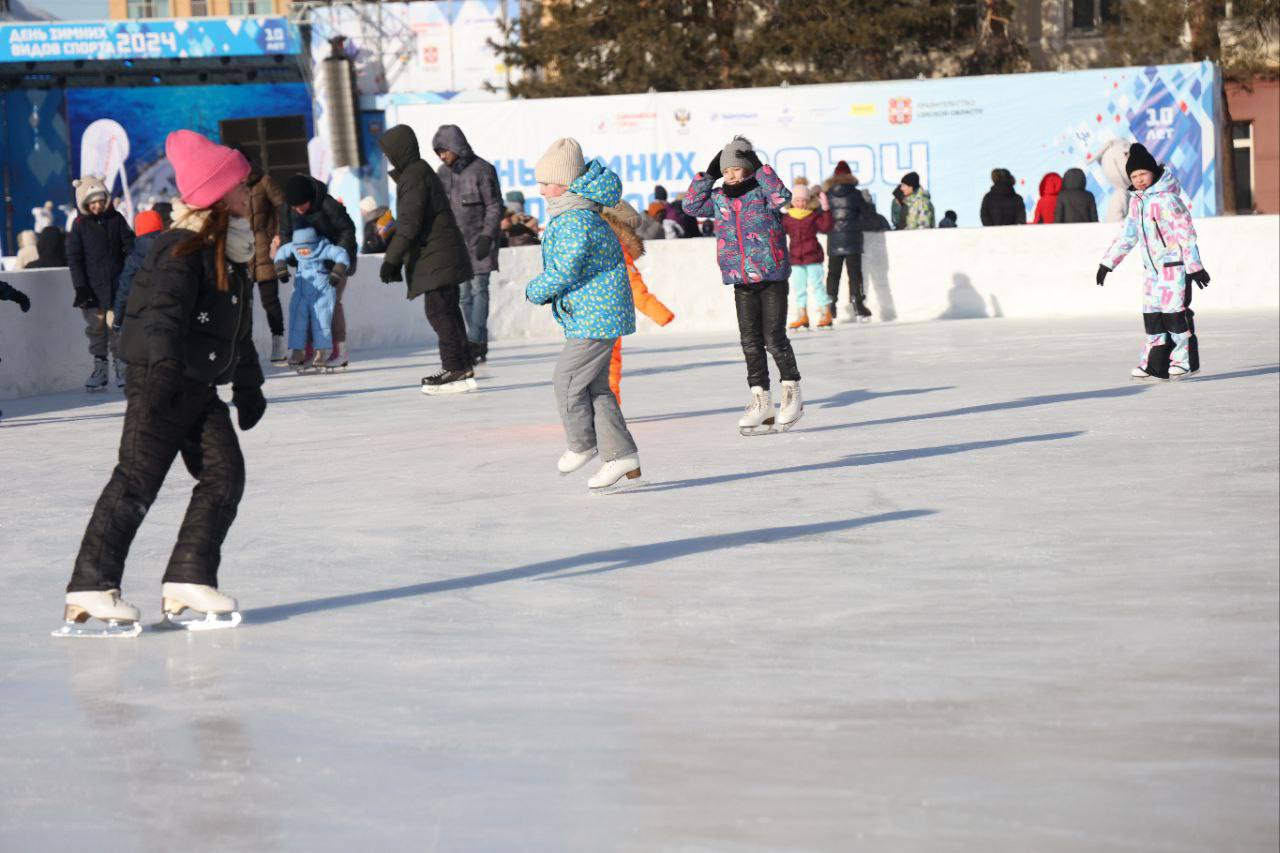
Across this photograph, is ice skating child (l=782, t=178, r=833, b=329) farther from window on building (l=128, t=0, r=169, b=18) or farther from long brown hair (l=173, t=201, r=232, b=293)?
window on building (l=128, t=0, r=169, b=18)

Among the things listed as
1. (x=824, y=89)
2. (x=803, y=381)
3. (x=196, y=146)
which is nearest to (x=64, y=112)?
(x=824, y=89)

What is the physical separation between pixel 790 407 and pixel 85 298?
5.72 meters

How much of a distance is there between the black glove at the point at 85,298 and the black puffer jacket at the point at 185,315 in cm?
853

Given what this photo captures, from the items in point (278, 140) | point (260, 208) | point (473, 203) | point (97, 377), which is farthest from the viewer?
point (278, 140)

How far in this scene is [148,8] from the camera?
45875 mm

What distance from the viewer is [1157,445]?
28.8ft

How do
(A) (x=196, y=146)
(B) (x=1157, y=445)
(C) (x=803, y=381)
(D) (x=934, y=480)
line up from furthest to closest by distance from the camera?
(C) (x=803, y=381) < (B) (x=1157, y=445) < (D) (x=934, y=480) < (A) (x=196, y=146)

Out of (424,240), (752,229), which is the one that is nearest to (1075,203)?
(424,240)

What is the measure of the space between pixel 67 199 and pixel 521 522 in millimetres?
28786

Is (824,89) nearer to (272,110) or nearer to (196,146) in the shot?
(272,110)

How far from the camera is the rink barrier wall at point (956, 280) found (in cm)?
1928

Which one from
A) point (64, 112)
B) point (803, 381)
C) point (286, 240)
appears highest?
point (64, 112)

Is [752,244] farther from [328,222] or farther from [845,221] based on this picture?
[845,221]

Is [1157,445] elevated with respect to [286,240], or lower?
lower
